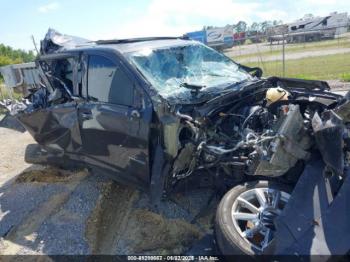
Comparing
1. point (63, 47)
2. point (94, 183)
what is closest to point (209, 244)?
point (94, 183)

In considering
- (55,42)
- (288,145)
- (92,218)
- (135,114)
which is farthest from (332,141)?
(55,42)

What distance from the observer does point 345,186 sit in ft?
8.64

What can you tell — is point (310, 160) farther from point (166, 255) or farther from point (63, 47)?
point (63, 47)

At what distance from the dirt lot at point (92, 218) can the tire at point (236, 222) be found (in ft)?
2.06

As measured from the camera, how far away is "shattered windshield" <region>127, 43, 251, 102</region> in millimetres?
3939

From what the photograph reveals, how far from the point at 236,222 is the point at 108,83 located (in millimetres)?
2203

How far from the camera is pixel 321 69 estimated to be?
45.2 ft

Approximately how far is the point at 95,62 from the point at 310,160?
9.06ft

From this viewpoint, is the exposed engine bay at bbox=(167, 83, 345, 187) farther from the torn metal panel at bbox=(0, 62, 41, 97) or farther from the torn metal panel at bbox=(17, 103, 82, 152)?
the torn metal panel at bbox=(0, 62, 41, 97)

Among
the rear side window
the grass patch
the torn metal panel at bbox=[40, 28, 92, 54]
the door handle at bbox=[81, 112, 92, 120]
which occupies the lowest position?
the grass patch

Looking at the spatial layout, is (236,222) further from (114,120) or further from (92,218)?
(92,218)

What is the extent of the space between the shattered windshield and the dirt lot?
49.9 inches

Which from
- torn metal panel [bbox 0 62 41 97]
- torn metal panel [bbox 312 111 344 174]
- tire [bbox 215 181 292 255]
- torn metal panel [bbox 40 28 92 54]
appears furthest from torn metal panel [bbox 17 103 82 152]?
torn metal panel [bbox 0 62 41 97]

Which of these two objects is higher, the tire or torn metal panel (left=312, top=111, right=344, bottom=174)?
torn metal panel (left=312, top=111, right=344, bottom=174)
